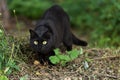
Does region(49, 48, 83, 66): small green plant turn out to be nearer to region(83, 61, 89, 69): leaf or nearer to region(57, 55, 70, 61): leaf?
region(57, 55, 70, 61): leaf

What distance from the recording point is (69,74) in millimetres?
4352

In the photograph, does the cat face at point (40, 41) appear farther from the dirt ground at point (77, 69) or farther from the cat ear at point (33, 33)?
the dirt ground at point (77, 69)

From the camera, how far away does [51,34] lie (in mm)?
4668

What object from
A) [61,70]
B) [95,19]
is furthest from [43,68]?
[95,19]

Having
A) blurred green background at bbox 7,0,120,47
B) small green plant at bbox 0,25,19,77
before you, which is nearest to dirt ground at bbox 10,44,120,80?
small green plant at bbox 0,25,19,77

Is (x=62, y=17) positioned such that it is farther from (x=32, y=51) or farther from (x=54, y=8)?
(x=32, y=51)

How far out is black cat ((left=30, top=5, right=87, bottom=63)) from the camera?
454 centimetres

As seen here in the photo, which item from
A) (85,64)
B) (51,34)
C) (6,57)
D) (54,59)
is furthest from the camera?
(51,34)

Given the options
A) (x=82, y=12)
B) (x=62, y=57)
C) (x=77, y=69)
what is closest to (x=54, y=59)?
(x=62, y=57)

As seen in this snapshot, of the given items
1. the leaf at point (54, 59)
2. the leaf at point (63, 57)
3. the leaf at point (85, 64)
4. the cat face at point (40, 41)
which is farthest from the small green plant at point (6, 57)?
the leaf at point (85, 64)

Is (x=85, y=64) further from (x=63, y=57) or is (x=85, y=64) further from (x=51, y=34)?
(x=51, y=34)

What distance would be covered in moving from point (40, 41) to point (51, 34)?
0.69 ft

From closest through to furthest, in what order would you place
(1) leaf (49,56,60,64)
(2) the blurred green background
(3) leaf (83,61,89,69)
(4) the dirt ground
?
(4) the dirt ground
(1) leaf (49,56,60,64)
(3) leaf (83,61,89,69)
(2) the blurred green background

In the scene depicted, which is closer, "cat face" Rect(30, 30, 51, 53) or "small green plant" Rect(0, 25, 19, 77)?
"small green plant" Rect(0, 25, 19, 77)
